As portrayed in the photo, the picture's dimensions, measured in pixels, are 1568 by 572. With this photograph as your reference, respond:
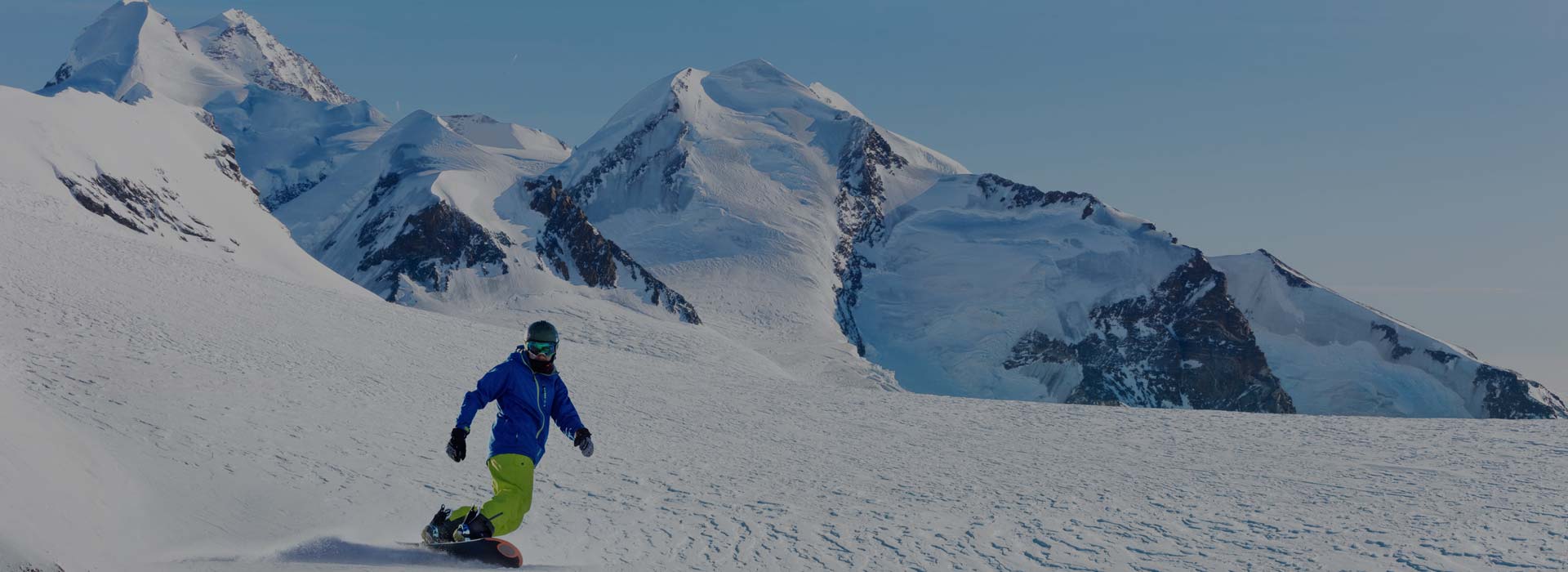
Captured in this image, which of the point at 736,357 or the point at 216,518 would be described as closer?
the point at 216,518

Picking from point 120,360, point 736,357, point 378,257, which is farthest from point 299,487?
point 378,257

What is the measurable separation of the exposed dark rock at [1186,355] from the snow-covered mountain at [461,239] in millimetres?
67033

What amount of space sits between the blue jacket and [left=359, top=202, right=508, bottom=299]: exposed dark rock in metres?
86.4

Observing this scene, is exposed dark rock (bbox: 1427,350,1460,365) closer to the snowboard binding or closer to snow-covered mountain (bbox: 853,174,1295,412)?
snow-covered mountain (bbox: 853,174,1295,412)

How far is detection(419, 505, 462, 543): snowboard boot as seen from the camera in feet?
26.9

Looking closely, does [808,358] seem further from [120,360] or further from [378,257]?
[120,360]

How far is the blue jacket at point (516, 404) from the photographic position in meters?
8.46

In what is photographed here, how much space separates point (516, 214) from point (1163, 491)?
358 ft

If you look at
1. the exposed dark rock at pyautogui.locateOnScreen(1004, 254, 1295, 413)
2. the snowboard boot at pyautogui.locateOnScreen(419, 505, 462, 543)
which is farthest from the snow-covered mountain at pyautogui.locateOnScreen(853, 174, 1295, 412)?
the snowboard boot at pyautogui.locateOnScreen(419, 505, 462, 543)

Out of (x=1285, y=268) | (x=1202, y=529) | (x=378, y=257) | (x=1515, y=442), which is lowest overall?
(x=1202, y=529)

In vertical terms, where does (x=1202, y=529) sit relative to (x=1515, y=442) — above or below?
below

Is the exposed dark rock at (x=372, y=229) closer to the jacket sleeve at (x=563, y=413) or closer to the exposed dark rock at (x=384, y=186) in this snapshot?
the exposed dark rock at (x=384, y=186)

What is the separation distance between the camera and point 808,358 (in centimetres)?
9700

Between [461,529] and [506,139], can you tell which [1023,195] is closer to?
[506,139]
